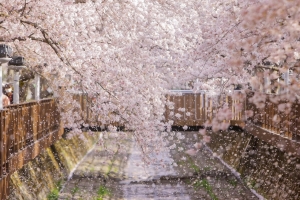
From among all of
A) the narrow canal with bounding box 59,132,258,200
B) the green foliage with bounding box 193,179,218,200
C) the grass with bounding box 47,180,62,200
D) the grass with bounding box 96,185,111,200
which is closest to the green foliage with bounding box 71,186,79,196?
the narrow canal with bounding box 59,132,258,200

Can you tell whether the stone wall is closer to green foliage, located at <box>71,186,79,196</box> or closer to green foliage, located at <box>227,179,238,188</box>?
green foliage, located at <box>227,179,238,188</box>

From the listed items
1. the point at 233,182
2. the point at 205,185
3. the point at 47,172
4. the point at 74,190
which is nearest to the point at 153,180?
the point at 205,185

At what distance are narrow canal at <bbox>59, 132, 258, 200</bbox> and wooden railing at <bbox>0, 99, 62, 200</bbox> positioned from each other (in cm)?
173

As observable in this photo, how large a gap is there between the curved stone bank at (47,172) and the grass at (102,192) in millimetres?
1171

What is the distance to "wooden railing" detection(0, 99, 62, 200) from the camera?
11.0 meters

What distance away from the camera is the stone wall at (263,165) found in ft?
46.3

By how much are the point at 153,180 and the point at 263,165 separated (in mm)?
4899

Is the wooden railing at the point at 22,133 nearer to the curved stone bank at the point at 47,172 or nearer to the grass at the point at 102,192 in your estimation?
the curved stone bank at the point at 47,172

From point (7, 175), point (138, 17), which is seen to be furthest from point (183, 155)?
point (7, 175)

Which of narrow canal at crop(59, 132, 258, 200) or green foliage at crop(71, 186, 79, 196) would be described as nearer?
green foliage at crop(71, 186, 79, 196)

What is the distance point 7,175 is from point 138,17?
782 centimetres

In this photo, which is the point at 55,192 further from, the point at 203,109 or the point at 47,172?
the point at 203,109

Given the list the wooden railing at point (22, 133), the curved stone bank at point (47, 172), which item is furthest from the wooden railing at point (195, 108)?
the wooden railing at point (22, 133)

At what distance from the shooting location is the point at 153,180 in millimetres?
21016
